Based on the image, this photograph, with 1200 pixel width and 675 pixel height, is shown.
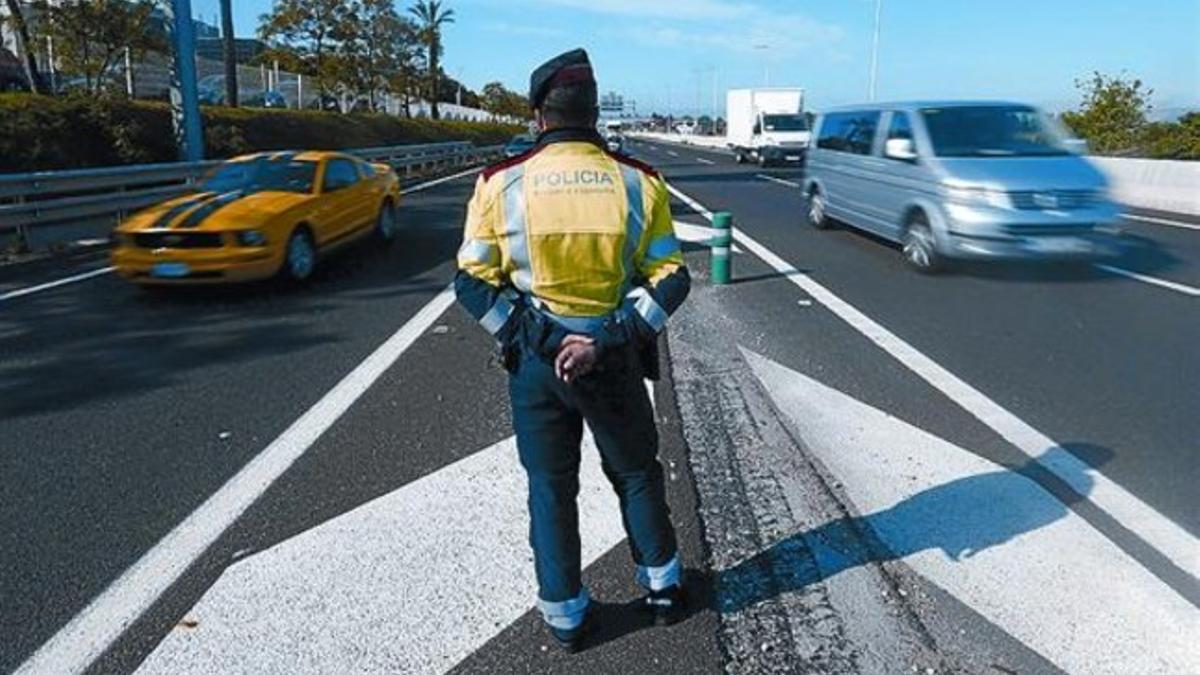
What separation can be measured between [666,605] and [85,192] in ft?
41.2

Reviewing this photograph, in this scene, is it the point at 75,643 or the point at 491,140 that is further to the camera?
the point at 491,140

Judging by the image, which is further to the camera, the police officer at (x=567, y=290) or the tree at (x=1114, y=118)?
the tree at (x=1114, y=118)

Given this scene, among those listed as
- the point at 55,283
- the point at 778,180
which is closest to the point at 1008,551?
the point at 55,283

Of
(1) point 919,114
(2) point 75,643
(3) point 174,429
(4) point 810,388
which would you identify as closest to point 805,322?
(4) point 810,388

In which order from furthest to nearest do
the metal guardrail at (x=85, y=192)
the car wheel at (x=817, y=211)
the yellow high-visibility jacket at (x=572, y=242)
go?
1. the car wheel at (x=817, y=211)
2. the metal guardrail at (x=85, y=192)
3. the yellow high-visibility jacket at (x=572, y=242)

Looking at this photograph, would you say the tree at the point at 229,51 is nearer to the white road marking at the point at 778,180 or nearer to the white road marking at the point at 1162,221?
the white road marking at the point at 778,180

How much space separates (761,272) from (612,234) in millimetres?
7494

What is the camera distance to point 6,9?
17125 mm

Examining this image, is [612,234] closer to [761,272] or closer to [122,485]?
[122,485]

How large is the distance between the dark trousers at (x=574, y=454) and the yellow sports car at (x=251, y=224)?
6.25 meters

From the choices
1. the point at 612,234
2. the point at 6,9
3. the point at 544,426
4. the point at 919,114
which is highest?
the point at 6,9

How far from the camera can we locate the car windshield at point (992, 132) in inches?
370

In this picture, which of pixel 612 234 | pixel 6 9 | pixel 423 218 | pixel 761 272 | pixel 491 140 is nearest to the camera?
pixel 612 234

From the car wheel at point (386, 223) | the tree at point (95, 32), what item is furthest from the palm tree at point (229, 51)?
the car wheel at point (386, 223)
